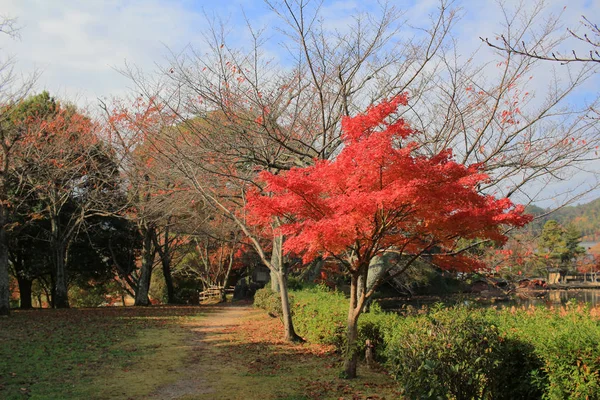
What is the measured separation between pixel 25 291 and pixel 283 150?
1604cm

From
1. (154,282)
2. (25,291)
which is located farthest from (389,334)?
(154,282)

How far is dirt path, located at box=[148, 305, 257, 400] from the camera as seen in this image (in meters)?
6.21

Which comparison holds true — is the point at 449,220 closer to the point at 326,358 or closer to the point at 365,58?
the point at 326,358

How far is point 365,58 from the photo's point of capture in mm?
9266

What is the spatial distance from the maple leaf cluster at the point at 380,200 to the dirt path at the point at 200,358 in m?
2.36

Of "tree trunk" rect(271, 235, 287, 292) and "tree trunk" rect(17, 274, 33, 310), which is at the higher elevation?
"tree trunk" rect(271, 235, 287, 292)

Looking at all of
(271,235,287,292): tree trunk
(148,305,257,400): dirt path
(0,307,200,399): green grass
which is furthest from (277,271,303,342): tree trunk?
(0,307,200,399): green grass

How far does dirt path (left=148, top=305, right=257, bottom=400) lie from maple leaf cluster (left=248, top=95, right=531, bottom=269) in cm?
236

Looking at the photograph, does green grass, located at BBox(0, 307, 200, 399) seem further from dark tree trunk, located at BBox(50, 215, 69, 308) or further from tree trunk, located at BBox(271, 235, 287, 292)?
dark tree trunk, located at BBox(50, 215, 69, 308)

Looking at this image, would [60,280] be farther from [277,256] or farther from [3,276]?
[277,256]

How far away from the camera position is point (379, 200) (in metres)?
5.41

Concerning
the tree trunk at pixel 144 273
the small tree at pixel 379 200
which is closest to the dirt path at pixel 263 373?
the small tree at pixel 379 200

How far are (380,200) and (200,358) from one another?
16.7ft

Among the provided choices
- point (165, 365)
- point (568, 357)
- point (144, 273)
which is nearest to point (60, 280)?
point (144, 273)
